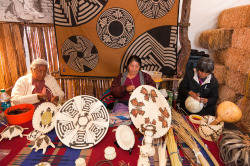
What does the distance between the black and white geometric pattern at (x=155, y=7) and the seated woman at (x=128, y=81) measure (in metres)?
1.15

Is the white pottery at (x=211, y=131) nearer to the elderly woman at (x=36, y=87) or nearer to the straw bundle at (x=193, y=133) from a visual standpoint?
the straw bundle at (x=193, y=133)

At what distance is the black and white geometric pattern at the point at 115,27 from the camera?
292cm

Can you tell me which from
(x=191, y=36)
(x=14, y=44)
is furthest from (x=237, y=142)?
(x=14, y=44)

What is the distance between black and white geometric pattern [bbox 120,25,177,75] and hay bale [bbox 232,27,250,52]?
1309 mm

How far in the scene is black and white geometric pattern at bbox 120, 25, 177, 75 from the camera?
9.85 ft

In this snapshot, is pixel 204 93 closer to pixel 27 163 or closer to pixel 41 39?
pixel 27 163

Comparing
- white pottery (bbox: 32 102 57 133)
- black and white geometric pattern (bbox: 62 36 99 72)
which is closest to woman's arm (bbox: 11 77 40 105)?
white pottery (bbox: 32 102 57 133)

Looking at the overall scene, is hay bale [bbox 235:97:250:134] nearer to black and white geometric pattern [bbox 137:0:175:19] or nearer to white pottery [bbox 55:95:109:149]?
black and white geometric pattern [bbox 137:0:175:19]

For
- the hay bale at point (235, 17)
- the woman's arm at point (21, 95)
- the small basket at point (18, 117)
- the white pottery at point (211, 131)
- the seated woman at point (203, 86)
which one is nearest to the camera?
the white pottery at point (211, 131)

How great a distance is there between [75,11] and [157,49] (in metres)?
1.76

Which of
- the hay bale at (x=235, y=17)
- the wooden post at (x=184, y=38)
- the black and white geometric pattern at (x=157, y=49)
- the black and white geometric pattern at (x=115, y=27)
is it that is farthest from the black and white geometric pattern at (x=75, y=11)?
the hay bale at (x=235, y=17)

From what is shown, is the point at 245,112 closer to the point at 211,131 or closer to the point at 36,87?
the point at 211,131

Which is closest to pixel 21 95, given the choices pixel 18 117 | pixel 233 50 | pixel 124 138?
pixel 18 117

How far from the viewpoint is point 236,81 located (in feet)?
10.7
